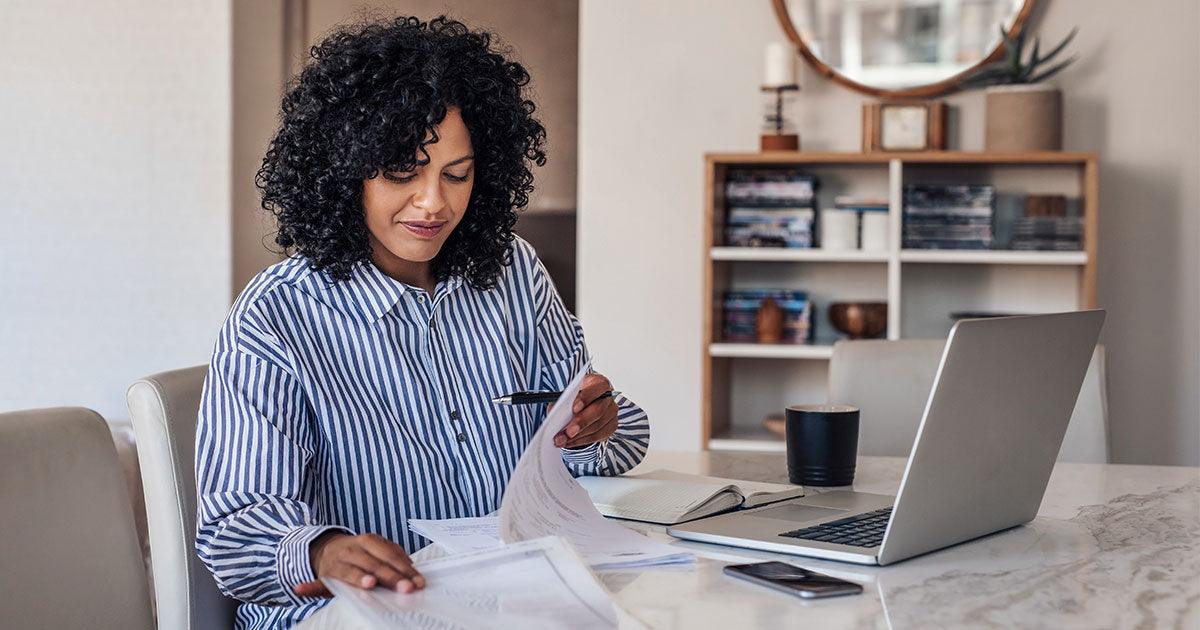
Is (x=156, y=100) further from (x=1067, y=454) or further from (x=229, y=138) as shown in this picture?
(x=1067, y=454)

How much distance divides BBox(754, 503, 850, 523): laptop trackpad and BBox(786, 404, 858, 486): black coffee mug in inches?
6.4

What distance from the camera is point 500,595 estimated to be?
91 centimetres

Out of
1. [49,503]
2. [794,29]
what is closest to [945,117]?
[794,29]

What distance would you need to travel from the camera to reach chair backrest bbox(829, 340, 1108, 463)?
6.51ft

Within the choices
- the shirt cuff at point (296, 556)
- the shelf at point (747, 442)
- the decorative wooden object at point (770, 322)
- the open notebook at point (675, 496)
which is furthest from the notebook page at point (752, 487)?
the decorative wooden object at point (770, 322)

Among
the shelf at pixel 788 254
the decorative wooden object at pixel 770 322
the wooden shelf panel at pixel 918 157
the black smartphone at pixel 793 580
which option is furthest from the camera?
the decorative wooden object at pixel 770 322

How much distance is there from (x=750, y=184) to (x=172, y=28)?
6.16 feet

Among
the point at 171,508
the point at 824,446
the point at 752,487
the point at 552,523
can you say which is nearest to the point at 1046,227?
the point at 824,446

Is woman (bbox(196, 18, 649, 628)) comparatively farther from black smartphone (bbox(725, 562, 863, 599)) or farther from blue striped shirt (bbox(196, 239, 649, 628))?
black smartphone (bbox(725, 562, 863, 599))

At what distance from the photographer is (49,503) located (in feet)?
3.68

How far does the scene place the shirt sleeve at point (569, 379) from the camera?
1.50m

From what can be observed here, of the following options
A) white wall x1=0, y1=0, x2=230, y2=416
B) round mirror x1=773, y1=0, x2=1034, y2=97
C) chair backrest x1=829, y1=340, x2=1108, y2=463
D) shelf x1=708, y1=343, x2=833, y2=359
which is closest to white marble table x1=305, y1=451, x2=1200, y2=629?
chair backrest x1=829, y1=340, x2=1108, y2=463

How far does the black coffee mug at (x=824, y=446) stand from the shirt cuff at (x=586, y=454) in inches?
9.3

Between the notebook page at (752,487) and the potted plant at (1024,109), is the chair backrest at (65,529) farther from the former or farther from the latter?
the potted plant at (1024,109)
